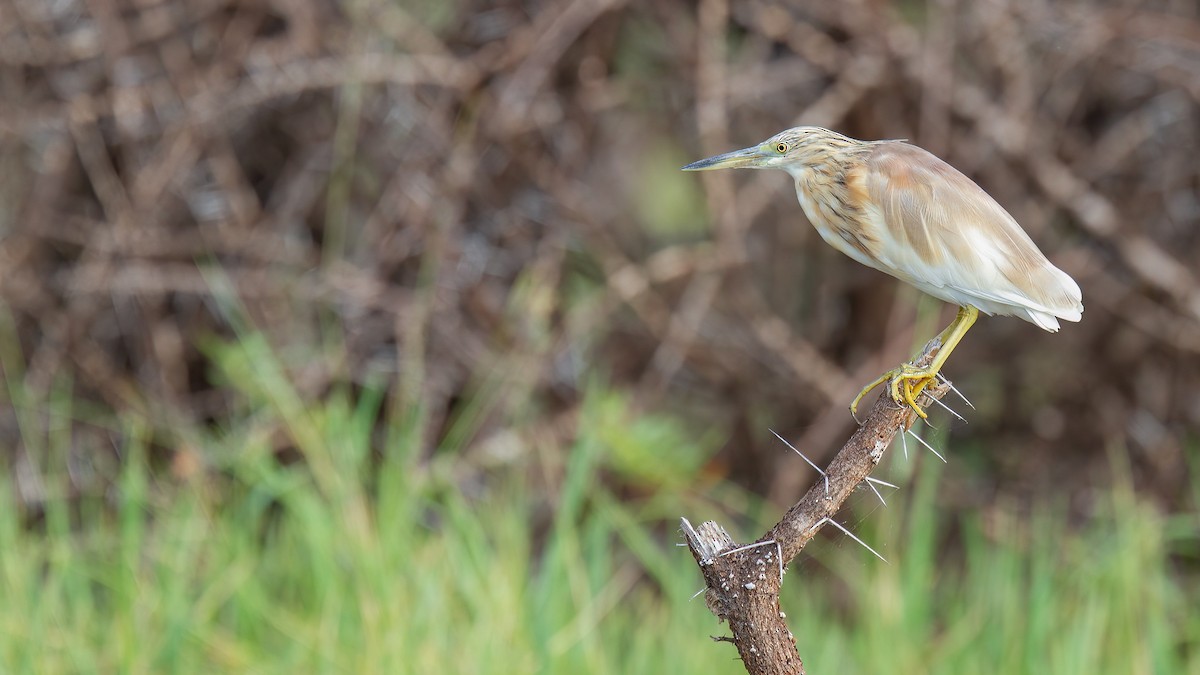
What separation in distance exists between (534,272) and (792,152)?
2359 mm

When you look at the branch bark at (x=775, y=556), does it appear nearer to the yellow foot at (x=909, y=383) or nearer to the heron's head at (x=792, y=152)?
the yellow foot at (x=909, y=383)

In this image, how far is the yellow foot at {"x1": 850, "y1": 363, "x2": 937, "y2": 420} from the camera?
1.56 metres

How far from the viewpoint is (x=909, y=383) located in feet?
5.23

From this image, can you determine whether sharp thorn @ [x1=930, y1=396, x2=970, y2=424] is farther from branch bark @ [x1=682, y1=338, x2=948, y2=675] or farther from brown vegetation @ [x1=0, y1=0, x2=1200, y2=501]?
brown vegetation @ [x1=0, y1=0, x2=1200, y2=501]

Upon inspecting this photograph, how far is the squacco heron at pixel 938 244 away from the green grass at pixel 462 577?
115cm

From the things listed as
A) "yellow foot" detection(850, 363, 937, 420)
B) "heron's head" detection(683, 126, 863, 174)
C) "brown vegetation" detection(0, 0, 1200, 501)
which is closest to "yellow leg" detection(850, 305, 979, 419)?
"yellow foot" detection(850, 363, 937, 420)

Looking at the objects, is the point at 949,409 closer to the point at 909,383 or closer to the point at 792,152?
the point at 909,383

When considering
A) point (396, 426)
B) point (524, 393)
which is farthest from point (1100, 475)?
point (396, 426)

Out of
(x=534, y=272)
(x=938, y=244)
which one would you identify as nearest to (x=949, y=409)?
(x=938, y=244)

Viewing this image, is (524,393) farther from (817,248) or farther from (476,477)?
(817,248)

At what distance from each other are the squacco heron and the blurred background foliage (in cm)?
193

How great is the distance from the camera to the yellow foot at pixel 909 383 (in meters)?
1.56

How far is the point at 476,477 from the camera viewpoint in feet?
14.0

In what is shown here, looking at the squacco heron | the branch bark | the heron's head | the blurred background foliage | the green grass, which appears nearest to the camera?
the branch bark
